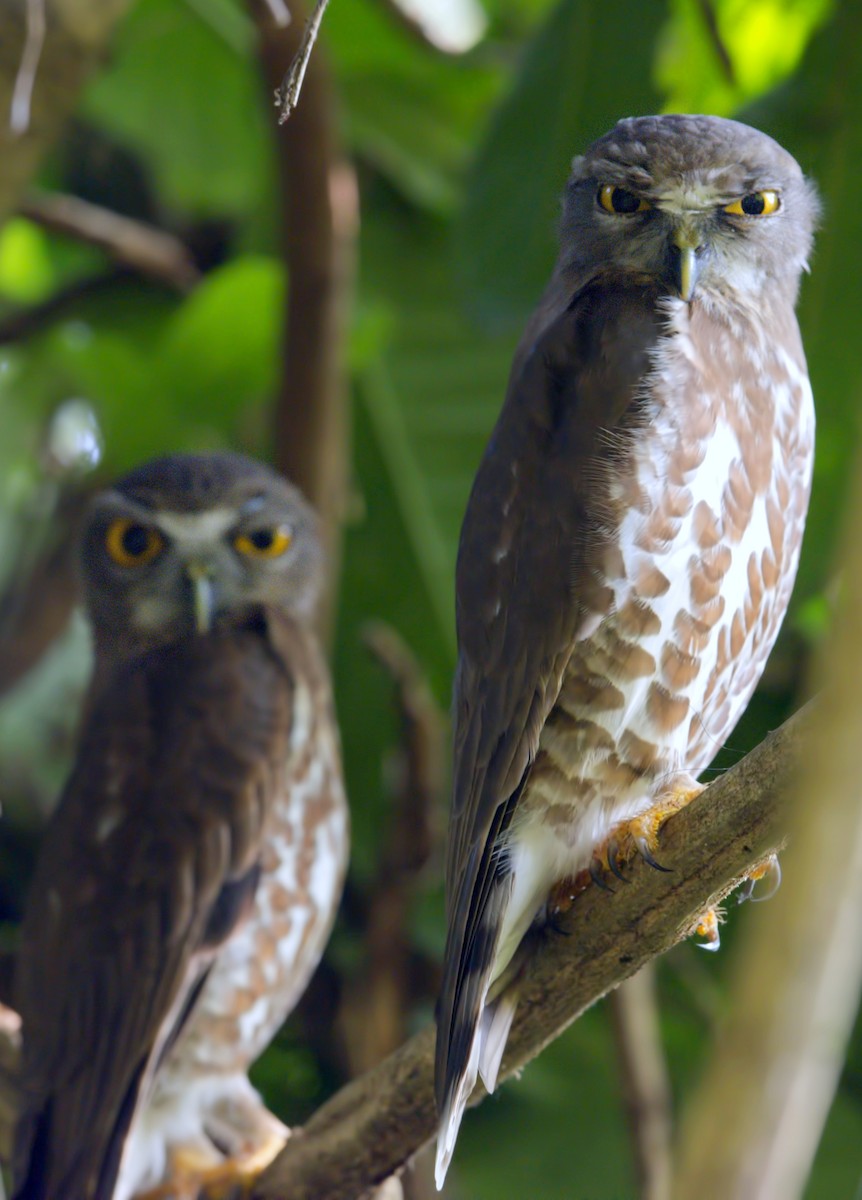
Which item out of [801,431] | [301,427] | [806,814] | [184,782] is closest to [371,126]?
[301,427]

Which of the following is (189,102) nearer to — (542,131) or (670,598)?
(542,131)

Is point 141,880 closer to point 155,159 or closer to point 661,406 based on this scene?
point 661,406

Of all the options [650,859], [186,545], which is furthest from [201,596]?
[650,859]

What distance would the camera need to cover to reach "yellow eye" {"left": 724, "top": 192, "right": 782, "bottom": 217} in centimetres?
248

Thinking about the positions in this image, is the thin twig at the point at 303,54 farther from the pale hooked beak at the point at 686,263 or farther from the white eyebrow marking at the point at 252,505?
the white eyebrow marking at the point at 252,505

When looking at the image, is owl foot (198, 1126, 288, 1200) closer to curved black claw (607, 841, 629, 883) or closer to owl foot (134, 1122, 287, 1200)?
owl foot (134, 1122, 287, 1200)

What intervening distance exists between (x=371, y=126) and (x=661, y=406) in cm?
312

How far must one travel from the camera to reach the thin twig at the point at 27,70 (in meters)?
2.87

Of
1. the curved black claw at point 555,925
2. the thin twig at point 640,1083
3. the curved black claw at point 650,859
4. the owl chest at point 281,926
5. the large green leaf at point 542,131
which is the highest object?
the large green leaf at point 542,131

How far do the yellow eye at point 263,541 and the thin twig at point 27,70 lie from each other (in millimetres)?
1190

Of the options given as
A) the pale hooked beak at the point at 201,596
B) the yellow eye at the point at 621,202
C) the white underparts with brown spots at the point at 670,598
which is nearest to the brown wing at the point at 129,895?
the pale hooked beak at the point at 201,596

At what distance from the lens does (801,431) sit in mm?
2559

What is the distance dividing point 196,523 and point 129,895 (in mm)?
1046

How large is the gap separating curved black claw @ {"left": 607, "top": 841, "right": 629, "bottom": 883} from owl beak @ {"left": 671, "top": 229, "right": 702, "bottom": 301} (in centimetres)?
89
